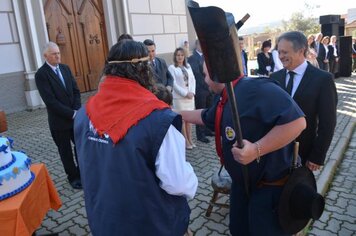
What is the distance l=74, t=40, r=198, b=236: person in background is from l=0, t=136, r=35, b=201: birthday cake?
33.9 inches

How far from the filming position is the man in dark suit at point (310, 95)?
250cm

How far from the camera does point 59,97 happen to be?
12.8 feet

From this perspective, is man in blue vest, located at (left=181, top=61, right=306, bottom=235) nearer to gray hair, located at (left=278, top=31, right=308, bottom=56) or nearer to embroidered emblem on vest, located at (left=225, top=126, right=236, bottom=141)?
embroidered emblem on vest, located at (left=225, top=126, right=236, bottom=141)

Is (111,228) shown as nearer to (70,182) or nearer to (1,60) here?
(70,182)

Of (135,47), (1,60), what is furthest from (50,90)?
(1,60)

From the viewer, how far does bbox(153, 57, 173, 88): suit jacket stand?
4898 mm

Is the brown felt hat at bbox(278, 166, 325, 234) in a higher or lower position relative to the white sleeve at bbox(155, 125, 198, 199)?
lower

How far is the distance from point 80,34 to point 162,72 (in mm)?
5433

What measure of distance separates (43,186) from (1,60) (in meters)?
5.94

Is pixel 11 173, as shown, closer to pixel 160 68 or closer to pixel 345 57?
pixel 160 68

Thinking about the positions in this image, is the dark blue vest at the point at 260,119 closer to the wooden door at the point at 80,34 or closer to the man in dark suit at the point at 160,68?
the man in dark suit at the point at 160,68

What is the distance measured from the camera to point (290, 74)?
2709mm

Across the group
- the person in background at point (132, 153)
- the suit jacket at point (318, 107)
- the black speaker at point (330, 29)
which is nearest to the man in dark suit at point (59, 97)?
the person in background at point (132, 153)

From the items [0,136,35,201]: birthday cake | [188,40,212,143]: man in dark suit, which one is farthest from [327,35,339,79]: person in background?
[0,136,35,201]: birthday cake
